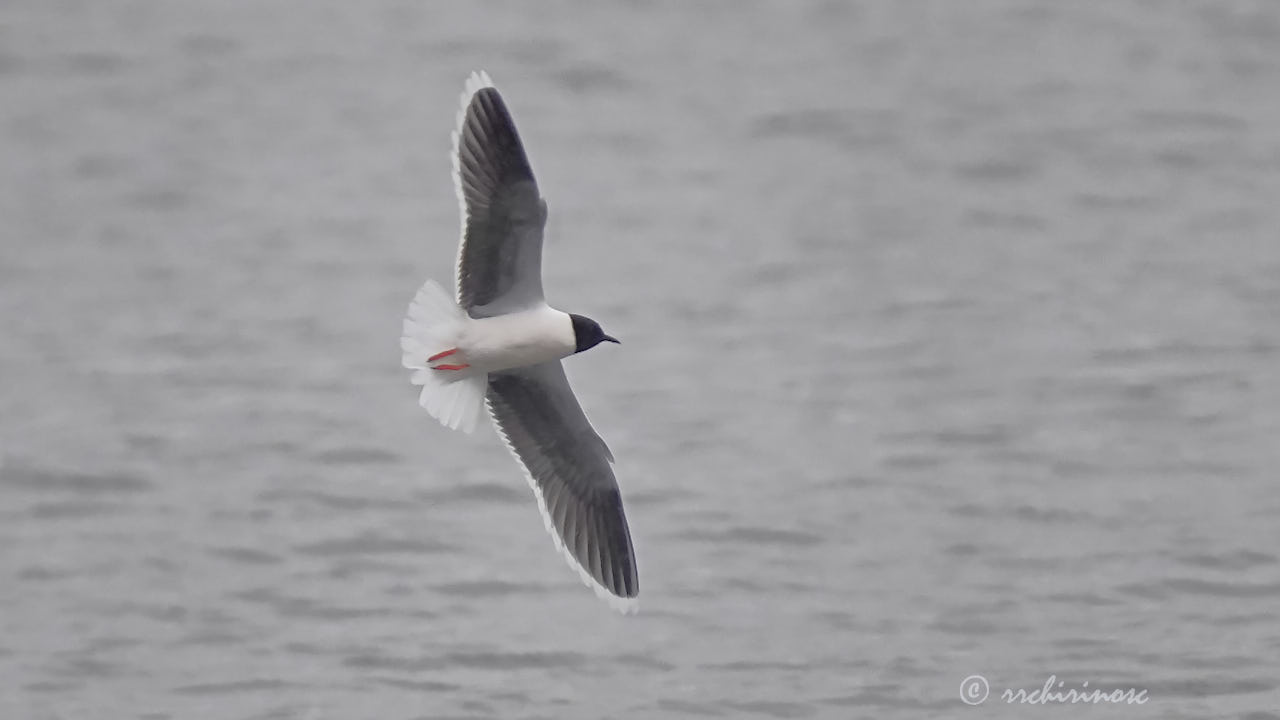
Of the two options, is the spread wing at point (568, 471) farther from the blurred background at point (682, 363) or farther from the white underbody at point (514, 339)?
the blurred background at point (682, 363)

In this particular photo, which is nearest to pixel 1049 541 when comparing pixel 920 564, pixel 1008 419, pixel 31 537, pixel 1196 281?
pixel 920 564

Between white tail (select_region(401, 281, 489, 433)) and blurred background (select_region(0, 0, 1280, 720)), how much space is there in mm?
1896

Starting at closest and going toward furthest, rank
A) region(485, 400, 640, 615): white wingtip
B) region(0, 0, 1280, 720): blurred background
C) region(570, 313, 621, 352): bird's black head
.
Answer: region(570, 313, 621, 352): bird's black head < region(485, 400, 640, 615): white wingtip < region(0, 0, 1280, 720): blurred background

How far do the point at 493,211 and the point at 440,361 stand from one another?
0.57 meters

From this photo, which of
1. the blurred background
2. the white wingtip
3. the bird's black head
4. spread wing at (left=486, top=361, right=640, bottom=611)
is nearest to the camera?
the bird's black head

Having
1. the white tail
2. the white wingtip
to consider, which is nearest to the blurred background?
the white wingtip

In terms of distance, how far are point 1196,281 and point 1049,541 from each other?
13.4 feet

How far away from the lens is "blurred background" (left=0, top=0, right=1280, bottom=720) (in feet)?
32.4

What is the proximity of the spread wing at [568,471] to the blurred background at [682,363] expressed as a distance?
1066 mm

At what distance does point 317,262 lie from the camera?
1530 cm

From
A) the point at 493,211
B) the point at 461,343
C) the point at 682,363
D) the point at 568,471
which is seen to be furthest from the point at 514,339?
the point at 682,363

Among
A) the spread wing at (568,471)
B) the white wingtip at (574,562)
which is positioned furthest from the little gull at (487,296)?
the white wingtip at (574,562)

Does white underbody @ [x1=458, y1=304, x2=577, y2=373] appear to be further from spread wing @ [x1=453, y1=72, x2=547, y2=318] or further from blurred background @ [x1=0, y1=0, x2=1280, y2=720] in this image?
blurred background @ [x1=0, y1=0, x2=1280, y2=720]

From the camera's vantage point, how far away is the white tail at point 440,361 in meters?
7.52
